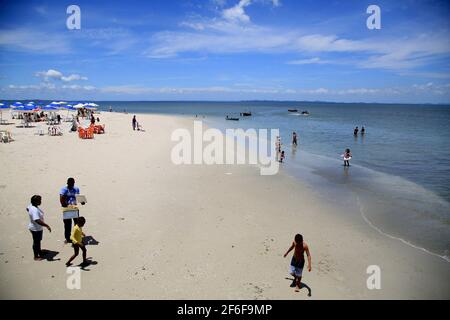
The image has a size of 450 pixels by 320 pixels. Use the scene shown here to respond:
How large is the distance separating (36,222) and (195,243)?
13.2 ft

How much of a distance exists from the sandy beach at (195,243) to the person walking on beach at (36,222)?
0.30 metres

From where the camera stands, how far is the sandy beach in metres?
6.72

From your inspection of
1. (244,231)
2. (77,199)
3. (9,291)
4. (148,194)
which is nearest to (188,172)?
(148,194)

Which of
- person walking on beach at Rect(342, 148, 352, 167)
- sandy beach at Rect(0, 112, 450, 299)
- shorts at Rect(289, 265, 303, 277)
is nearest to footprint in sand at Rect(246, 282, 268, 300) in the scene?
sandy beach at Rect(0, 112, 450, 299)

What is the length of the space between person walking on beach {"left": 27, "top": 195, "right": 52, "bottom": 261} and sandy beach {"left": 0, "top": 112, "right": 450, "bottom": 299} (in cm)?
30

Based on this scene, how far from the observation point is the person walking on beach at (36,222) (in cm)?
702

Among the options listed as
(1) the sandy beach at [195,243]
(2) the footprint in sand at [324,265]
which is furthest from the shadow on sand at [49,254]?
(2) the footprint in sand at [324,265]

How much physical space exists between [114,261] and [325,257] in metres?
5.54

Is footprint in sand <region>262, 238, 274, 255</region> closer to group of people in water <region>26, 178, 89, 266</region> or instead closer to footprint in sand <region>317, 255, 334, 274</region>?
footprint in sand <region>317, 255, 334, 274</region>

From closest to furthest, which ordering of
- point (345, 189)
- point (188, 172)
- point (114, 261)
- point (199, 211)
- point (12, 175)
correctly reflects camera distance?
point (114, 261) < point (199, 211) < point (12, 175) < point (345, 189) < point (188, 172)

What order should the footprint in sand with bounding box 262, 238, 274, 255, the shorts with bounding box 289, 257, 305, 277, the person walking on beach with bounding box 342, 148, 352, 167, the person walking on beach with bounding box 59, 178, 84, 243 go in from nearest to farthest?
the shorts with bounding box 289, 257, 305, 277 → the person walking on beach with bounding box 59, 178, 84, 243 → the footprint in sand with bounding box 262, 238, 274, 255 → the person walking on beach with bounding box 342, 148, 352, 167

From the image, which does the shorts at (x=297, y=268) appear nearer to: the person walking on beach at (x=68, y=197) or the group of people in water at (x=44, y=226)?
the group of people in water at (x=44, y=226)

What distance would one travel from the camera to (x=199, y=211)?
11.2 metres
